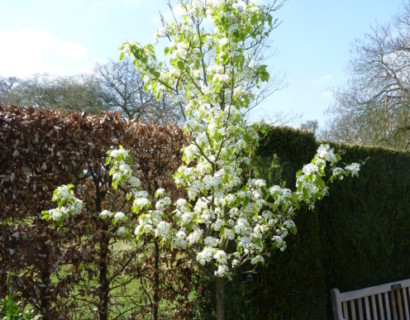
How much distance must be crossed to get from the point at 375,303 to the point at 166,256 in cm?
281

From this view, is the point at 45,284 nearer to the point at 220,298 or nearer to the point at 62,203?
the point at 62,203

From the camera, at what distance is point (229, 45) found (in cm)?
334

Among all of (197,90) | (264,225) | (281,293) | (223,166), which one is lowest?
(281,293)

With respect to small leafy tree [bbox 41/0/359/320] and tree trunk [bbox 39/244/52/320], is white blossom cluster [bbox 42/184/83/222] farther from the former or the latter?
tree trunk [bbox 39/244/52/320]

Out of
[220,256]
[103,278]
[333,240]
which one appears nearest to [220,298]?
[220,256]

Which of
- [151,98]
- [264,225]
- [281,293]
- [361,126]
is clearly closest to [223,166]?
[264,225]

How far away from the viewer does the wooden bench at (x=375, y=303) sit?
16.0 ft

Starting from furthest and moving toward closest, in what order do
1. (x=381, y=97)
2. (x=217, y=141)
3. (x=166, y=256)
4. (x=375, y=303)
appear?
(x=381, y=97)
(x=375, y=303)
(x=166, y=256)
(x=217, y=141)

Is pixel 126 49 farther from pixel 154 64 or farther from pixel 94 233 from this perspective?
pixel 94 233

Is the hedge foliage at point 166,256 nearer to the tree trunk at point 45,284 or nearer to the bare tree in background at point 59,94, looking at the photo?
the tree trunk at point 45,284

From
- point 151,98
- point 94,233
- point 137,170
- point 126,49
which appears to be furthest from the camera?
point 151,98

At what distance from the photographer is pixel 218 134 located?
334cm

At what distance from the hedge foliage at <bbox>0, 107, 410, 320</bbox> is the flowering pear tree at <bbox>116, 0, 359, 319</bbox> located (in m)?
0.69

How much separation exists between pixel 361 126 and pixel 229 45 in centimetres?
1208
